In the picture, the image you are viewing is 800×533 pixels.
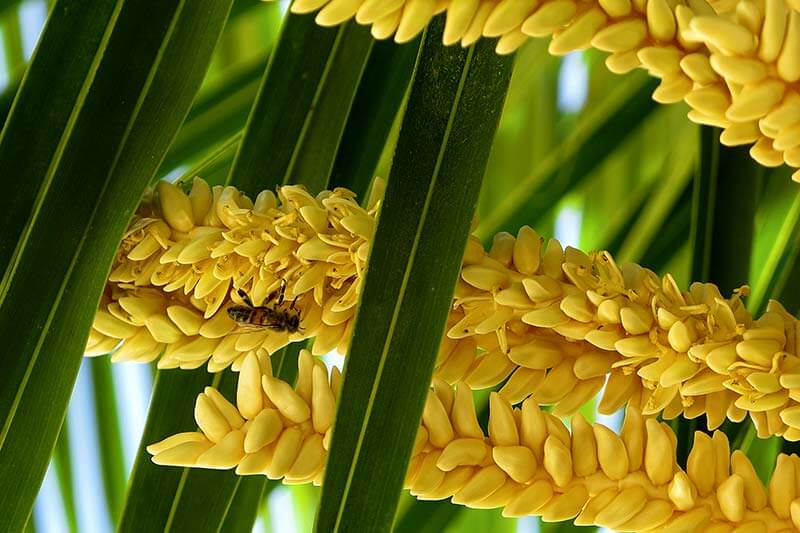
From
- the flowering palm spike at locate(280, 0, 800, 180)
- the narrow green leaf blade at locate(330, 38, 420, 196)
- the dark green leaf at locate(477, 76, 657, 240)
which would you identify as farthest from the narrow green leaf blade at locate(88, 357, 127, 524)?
the flowering palm spike at locate(280, 0, 800, 180)

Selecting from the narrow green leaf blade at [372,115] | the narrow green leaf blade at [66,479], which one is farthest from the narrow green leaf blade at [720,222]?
the narrow green leaf blade at [66,479]

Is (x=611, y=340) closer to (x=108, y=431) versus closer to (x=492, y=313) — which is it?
(x=492, y=313)

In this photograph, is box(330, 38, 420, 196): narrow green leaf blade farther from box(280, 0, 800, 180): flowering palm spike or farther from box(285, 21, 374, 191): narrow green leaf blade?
box(280, 0, 800, 180): flowering palm spike

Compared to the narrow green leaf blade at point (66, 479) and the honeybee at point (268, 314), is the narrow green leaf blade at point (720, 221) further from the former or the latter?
the narrow green leaf blade at point (66, 479)

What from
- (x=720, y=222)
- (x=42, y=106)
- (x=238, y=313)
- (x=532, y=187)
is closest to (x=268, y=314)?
(x=238, y=313)

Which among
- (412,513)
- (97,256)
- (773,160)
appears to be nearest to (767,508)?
(773,160)
